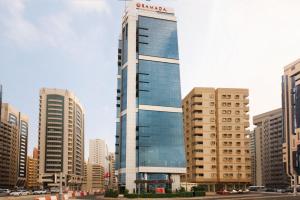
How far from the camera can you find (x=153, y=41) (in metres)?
134

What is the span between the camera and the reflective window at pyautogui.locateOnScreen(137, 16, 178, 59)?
434ft

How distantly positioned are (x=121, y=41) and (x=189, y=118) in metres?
44.0

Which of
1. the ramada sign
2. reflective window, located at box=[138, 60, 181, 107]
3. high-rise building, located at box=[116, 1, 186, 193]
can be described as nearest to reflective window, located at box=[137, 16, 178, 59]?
high-rise building, located at box=[116, 1, 186, 193]

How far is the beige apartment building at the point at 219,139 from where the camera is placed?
531 ft

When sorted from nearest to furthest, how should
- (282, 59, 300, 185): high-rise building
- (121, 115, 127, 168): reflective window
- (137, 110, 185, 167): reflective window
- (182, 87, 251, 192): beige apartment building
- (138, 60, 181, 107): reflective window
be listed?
(137, 110, 185, 167): reflective window
(121, 115, 127, 168): reflective window
(138, 60, 181, 107): reflective window
(182, 87, 251, 192): beige apartment building
(282, 59, 300, 185): high-rise building

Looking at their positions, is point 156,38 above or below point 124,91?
above

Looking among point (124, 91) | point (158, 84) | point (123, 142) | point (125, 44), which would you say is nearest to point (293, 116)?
point (158, 84)

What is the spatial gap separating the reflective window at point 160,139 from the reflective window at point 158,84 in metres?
3.51

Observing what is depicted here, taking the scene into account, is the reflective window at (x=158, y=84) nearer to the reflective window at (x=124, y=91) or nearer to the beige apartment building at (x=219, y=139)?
the reflective window at (x=124, y=91)

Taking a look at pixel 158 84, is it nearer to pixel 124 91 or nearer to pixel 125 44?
pixel 124 91

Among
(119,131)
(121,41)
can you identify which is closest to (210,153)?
(119,131)

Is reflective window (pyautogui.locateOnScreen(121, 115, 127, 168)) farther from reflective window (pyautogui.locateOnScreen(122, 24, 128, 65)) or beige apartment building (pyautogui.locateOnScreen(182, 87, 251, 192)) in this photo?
beige apartment building (pyautogui.locateOnScreen(182, 87, 251, 192))

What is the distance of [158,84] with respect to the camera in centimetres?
13100

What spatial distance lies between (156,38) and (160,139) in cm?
2995
